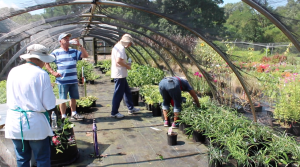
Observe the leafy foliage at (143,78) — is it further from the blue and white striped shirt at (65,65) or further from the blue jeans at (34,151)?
the blue jeans at (34,151)

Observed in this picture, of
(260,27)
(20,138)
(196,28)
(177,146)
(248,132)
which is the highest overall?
(260,27)

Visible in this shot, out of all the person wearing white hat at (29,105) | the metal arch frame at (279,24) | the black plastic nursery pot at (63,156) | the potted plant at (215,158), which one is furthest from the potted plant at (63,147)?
the metal arch frame at (279,24)

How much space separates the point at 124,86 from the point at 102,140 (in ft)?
5.28

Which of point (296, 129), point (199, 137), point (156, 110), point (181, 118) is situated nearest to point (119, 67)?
point (156, 110)

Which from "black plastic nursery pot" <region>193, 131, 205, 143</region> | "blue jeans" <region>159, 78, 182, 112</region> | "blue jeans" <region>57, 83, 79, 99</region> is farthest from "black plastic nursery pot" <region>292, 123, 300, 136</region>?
"blue jeans" <region>57, 83, 79, 99</region>

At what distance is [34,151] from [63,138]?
0.81 metres

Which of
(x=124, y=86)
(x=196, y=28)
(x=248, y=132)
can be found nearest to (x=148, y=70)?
(x=124, y=86)

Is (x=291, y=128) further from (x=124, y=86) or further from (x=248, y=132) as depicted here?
(x=124, y=86)

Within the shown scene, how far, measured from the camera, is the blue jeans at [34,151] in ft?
8.71

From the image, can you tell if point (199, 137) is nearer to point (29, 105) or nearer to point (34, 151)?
point (34, 151)

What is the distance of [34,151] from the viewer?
2693 mm

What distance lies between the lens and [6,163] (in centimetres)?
340

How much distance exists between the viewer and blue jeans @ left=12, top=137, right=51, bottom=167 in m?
2.65

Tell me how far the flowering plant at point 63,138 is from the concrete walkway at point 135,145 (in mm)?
314
